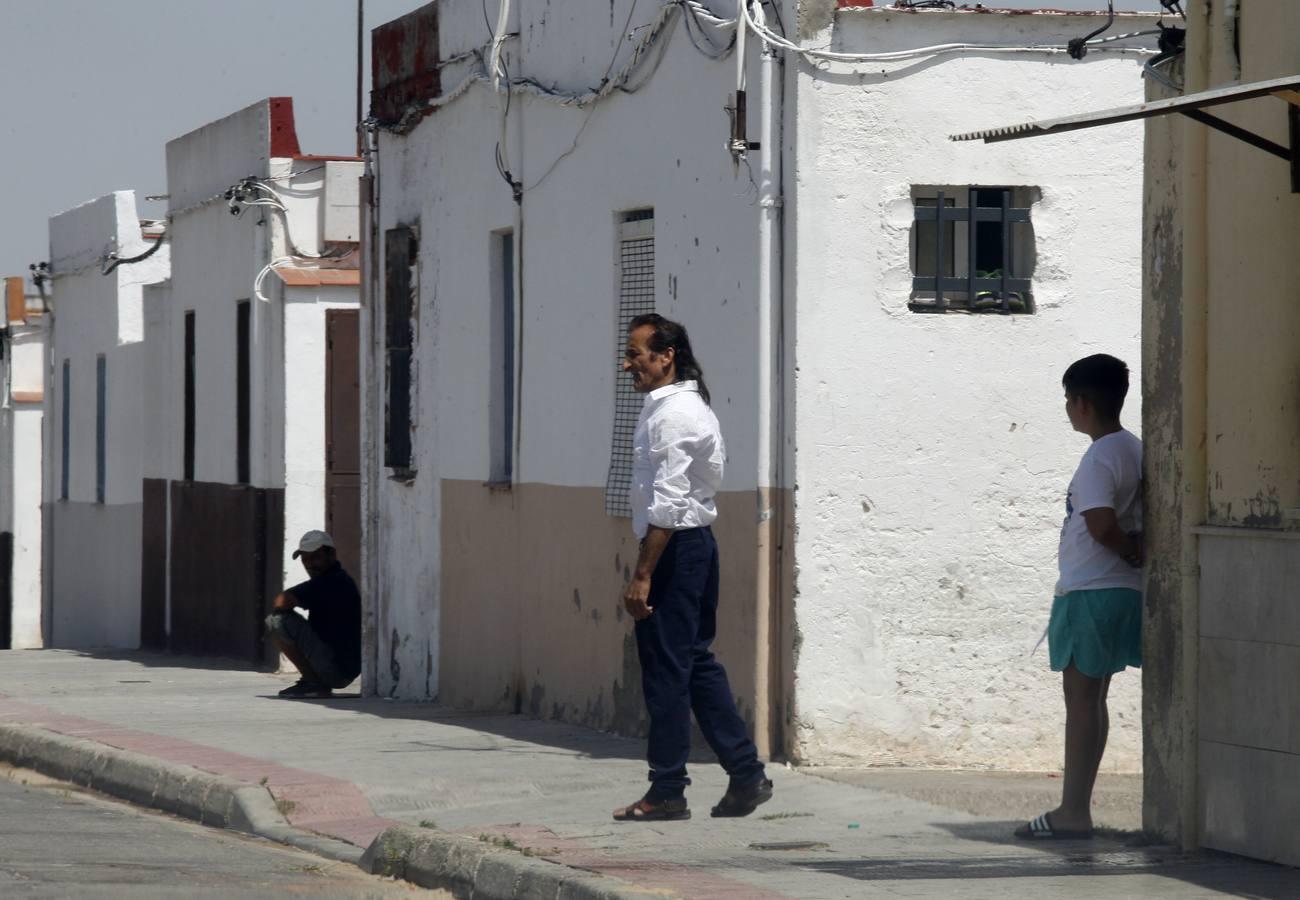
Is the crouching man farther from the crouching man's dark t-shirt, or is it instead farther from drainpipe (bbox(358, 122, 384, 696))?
drainpipe (bbox(358, 122, 384, 696))

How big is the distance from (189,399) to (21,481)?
31.4 feet

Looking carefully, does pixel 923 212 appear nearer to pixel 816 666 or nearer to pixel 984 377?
pixel 984 377

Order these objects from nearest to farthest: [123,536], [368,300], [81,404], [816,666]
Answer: [816,666]
[368,300]
[123,536]
[81,404]

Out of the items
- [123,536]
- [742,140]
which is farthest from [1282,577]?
[123,536]

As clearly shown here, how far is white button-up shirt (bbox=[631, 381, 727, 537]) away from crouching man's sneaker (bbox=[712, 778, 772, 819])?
1.00m

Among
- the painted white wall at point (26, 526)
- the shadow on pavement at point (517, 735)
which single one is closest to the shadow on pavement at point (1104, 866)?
the shadow on pavement at point (517, 735)

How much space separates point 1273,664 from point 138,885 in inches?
145

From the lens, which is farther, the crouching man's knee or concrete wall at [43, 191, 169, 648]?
concrete wall at [43, 191, 169, 648]

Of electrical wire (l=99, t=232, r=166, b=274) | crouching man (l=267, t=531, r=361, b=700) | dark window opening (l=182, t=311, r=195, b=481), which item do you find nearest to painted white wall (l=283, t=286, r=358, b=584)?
crouching man (l=267, t=531, r=361, b=700)

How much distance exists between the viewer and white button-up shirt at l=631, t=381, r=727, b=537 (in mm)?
8289

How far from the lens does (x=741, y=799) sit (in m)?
8.60

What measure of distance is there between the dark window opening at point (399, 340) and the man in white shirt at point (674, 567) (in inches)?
251

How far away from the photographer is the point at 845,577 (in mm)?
9930

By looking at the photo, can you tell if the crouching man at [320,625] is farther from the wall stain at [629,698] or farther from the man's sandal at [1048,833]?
the man's sandal at [1048,833]
